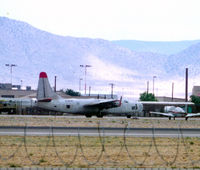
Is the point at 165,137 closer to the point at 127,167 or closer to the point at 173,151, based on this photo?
the point at 173,151

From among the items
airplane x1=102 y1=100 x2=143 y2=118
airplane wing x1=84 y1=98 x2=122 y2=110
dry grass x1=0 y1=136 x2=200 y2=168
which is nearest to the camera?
dry grass x1=0 y1=136 x2=200 y2=168

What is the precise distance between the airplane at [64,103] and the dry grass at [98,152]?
41.6 meters

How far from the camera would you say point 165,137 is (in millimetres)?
42156

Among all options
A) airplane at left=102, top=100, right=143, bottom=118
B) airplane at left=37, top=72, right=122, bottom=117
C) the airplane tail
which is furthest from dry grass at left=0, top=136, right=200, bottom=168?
airplane at left=102, top=100, right=143, bottom=118

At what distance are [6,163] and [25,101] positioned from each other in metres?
78.1

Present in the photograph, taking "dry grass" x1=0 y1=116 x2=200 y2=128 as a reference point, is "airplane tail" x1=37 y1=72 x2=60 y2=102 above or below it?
above

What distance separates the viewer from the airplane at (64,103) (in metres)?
80.6

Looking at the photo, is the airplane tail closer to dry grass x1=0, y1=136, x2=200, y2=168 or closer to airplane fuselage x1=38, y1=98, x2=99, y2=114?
airplane fuselage x1=38, y1=98, x2=99, y2=114

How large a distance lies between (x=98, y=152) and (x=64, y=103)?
5090cm

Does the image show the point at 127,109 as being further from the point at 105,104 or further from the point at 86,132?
the point at 86,132

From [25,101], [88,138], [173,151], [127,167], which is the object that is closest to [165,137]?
[88,138]

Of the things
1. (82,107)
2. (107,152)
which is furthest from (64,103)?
(107,152)

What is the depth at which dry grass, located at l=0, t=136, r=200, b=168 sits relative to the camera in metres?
26.8

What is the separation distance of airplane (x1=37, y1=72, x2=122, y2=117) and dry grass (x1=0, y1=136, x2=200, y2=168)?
41.6 m
